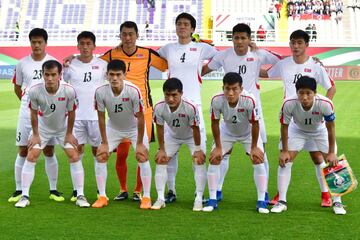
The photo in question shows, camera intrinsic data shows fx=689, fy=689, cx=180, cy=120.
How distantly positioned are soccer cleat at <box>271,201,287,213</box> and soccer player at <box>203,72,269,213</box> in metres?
0.09

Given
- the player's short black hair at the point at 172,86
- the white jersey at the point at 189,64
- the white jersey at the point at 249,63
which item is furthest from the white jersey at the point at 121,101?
the white jersey at the point at 249,63

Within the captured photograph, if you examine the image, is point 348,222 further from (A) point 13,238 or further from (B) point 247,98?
(A) point 13,238

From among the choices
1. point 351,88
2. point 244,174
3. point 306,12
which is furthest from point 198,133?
point 306,12

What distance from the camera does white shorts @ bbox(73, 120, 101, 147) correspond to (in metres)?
8.77

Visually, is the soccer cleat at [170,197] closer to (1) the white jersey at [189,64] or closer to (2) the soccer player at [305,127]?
(1) the white jersey at [189,64]

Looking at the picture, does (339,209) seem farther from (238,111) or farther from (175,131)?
(175,131)

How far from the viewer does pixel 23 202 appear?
803 cm

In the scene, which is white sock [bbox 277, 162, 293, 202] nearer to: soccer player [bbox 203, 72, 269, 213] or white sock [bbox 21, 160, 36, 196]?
soccer player [bbox 203, 72, 269, 213]

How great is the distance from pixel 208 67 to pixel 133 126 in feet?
4.44

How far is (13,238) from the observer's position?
6.52 meters

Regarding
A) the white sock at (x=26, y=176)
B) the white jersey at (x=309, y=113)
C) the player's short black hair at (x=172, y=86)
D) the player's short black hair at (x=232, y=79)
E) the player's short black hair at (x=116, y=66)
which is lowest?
the white sock at (x=26, y=176)

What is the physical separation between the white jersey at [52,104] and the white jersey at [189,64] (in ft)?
4.69

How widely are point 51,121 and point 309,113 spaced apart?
3092 mm

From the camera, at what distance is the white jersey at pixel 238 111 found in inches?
313
